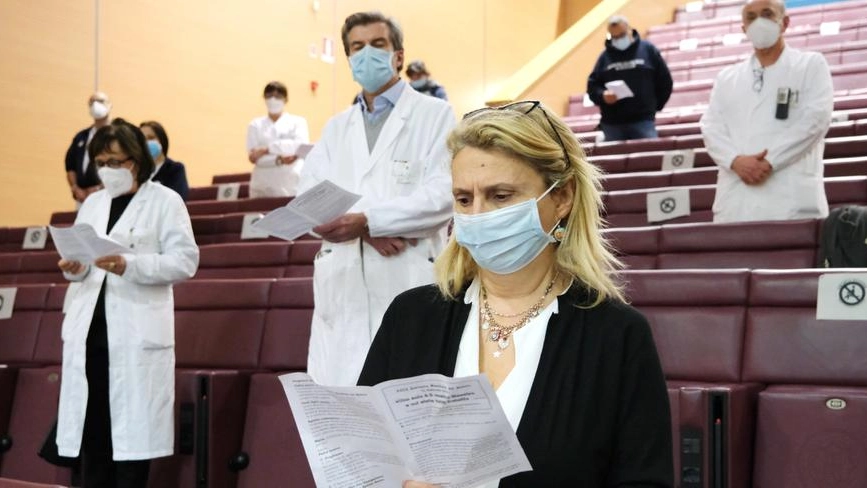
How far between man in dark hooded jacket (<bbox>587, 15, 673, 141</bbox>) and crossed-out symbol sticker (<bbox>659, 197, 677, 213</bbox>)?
7.20 feet

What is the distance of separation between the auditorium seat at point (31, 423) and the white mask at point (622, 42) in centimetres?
460

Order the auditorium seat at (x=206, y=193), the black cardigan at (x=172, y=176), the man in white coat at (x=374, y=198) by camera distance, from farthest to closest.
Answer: the auditorium seat at (x=206, y=193), the black cardigan at (x=172, y=176), the man in white coat at (x=374, y=198)

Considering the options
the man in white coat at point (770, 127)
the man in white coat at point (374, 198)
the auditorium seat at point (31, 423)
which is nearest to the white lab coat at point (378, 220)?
the man in white coat at point (374, 198)

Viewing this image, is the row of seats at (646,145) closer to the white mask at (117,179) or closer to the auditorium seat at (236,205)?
the auditorium seat at (236,205)

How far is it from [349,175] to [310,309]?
2.71 feet

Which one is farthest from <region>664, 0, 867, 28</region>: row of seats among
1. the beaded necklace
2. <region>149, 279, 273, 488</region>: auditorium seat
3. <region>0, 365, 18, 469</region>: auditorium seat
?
the beaded necklace

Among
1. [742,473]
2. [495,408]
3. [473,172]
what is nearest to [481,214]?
[473,172]

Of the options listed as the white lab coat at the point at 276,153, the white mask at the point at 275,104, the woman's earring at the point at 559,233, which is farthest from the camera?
the white mask at the point at 275,104

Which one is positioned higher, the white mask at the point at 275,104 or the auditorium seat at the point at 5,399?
the white mask at the point at 275,104

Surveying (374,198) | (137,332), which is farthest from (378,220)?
(137,332)

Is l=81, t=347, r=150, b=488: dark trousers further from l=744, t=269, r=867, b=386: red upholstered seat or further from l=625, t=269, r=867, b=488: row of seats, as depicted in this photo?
l=744, t=269, r=867, b=386: red upholstered seat

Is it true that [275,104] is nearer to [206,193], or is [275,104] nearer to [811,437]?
[206,193]

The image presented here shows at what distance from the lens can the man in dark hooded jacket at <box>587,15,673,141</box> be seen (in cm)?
724

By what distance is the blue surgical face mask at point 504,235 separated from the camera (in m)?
1.63
